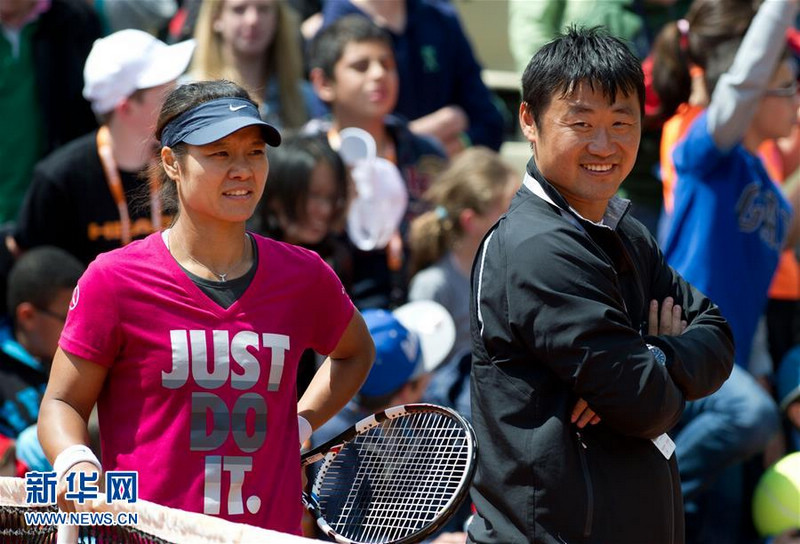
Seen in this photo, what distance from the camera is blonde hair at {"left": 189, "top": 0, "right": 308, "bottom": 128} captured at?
6.79m

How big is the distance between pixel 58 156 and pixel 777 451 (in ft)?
11.6

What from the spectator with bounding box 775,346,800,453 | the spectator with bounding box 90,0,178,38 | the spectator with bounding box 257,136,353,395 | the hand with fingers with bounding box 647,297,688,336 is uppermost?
the hand with fingers with bounding box 647,297,688,336

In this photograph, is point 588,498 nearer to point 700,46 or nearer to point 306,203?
point 306,203

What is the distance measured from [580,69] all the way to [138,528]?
149 cm

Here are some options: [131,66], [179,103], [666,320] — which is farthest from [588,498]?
[131,66]

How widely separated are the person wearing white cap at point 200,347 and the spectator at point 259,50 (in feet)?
10.7

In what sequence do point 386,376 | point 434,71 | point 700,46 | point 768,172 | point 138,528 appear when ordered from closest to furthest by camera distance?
point 138,528 → point 386,376 → point 700,46 → point 768,172 → point 434,71

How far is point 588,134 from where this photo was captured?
10.7 feet

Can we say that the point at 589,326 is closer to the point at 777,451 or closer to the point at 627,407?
the point at 627,407

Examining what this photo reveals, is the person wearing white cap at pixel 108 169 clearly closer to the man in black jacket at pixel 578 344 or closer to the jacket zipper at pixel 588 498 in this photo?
the man in black jacket at pixel 578 344

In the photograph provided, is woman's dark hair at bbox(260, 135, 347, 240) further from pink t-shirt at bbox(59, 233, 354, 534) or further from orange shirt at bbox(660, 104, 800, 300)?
pink t-shirt at bbox(59, 233, 354, 534)

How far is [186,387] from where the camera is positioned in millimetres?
3332

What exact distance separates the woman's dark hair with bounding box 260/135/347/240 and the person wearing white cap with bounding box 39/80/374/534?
2.37m

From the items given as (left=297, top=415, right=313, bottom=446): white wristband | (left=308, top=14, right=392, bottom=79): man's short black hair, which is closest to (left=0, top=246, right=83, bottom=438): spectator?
(left=308, top=14, right=392, bottom=79): man's short black hair
